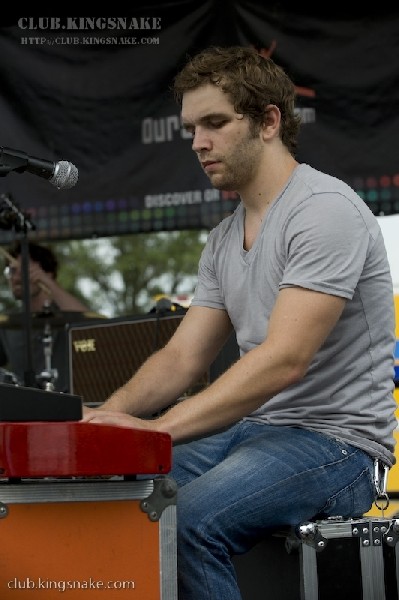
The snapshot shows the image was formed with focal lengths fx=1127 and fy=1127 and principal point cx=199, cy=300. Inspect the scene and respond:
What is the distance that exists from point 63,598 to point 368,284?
1.04 meters

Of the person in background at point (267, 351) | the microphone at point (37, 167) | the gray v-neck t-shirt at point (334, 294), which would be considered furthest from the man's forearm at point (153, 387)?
the microphone at point (37, 167)

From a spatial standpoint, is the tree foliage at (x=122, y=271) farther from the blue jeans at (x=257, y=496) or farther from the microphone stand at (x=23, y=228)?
the blue jeans at (x=257, y=496)

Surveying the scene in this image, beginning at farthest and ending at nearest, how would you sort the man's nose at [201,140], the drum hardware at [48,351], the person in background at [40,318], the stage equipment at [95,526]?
the person in background at [40,318], the drum hardware at [48,351], the man's nose at [201,140], the stage equipment at [95,526]

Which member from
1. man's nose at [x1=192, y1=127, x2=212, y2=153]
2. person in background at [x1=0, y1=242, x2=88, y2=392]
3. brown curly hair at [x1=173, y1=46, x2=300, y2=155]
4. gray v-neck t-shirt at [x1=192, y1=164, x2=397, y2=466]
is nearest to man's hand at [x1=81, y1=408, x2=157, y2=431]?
gray v-neck t-shirt at [x1=192, y1=164, x2=397, y2=466]

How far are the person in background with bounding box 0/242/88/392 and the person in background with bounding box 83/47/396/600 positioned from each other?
2.69m

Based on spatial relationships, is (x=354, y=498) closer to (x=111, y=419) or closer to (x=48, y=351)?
(x=111, y=419)

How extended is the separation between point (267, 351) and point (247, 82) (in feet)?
2.40

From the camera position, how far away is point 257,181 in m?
2.82

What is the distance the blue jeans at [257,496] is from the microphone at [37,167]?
2.47 feet

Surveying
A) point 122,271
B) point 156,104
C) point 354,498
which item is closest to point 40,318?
point 156,104

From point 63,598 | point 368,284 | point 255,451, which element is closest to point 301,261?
point 368,284

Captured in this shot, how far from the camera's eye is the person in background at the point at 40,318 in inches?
226

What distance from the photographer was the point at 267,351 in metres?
2.44

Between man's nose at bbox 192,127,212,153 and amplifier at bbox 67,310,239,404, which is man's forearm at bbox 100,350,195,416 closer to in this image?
man's nose at bbox 192,127,212,153
